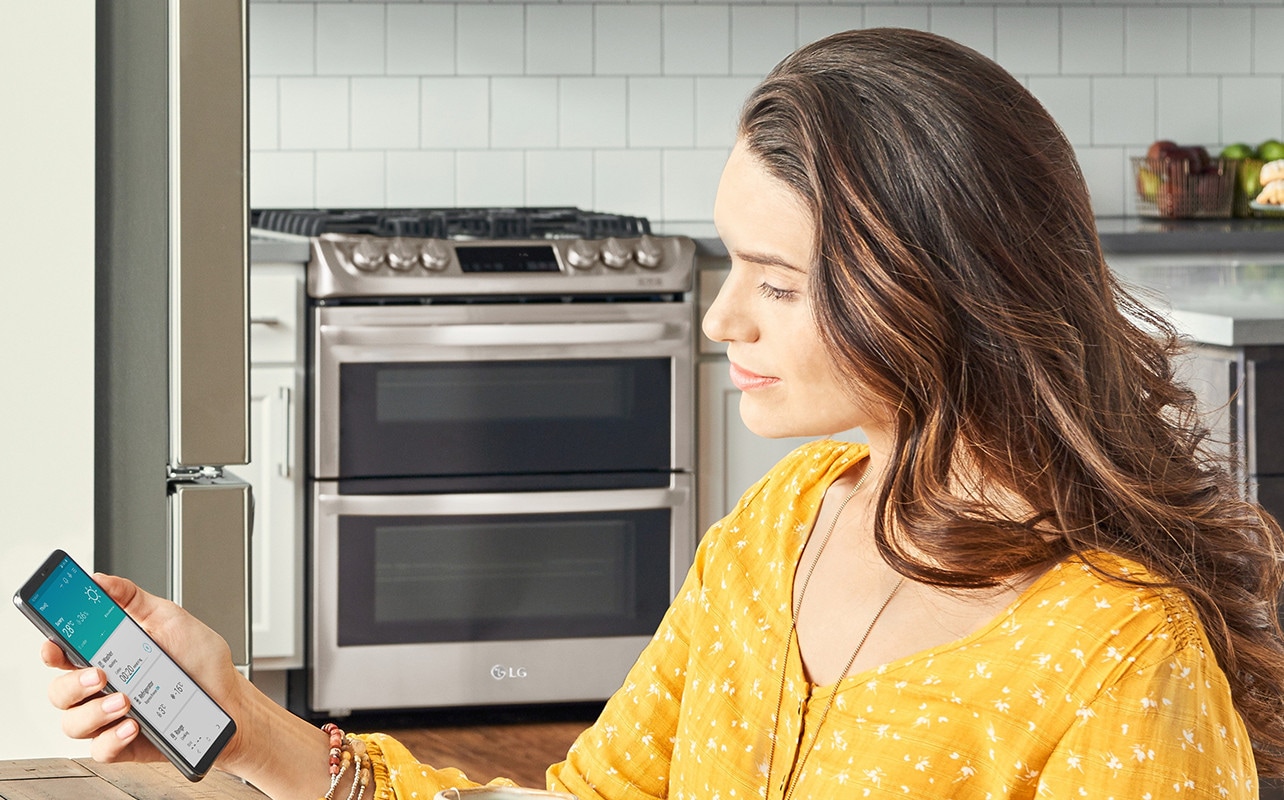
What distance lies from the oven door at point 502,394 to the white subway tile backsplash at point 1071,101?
1.36m

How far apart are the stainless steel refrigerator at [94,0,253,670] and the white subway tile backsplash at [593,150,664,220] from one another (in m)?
2.38

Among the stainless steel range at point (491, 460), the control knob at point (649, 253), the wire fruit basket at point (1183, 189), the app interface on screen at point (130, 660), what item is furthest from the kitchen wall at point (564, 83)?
the app interface on screen at point (130, 660)

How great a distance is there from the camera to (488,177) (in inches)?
137

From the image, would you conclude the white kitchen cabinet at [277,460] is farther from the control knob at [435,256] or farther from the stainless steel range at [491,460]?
the control knob at [435,256]

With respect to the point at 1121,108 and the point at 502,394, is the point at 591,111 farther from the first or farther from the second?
the point at 1121,108

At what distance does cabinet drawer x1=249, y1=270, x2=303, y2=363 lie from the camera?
2.75 metres

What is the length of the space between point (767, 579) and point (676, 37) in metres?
2.72

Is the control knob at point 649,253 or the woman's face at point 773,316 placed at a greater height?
the control knob at point 649,253

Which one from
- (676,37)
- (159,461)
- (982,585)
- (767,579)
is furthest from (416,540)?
(982,585)

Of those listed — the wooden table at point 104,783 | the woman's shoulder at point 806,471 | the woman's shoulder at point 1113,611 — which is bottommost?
the wooden table at point 104,783

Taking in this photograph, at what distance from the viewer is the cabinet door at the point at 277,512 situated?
2783 millimetres

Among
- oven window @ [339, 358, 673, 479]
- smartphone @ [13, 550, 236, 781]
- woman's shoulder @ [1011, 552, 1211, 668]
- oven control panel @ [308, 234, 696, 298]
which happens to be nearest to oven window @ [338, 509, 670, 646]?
oven window @ [339, 358, 673, 479]

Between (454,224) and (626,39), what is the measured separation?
2.53 feet

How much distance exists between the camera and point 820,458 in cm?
106
